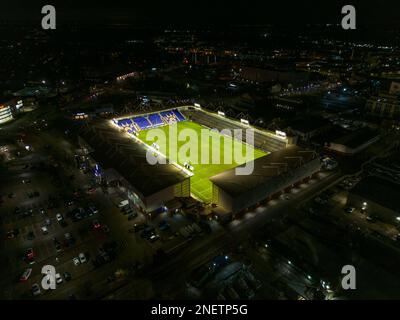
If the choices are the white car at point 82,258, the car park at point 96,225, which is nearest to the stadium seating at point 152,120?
the car park at point 96,225

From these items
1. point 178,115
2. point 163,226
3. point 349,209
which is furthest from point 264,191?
point 178,115

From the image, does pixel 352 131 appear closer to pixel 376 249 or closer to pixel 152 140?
pixel 376 249

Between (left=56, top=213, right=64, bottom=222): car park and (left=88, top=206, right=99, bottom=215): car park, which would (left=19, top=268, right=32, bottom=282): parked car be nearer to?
(left=56, top=213, right=64, bottom=222): car park

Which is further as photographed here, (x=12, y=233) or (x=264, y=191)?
(x=264, y=191)

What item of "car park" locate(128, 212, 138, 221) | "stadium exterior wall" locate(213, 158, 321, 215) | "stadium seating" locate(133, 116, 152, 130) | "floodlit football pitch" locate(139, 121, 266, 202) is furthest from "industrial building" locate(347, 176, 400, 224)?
"stadium seating" locate(133, 116, 152, 130)

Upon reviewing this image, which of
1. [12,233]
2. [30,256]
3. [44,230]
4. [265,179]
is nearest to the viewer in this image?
[30,256]

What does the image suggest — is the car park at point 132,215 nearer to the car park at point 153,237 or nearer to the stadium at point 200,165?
the stadium at point 200,165

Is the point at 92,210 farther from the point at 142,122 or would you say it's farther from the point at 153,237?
the point at 142,122
